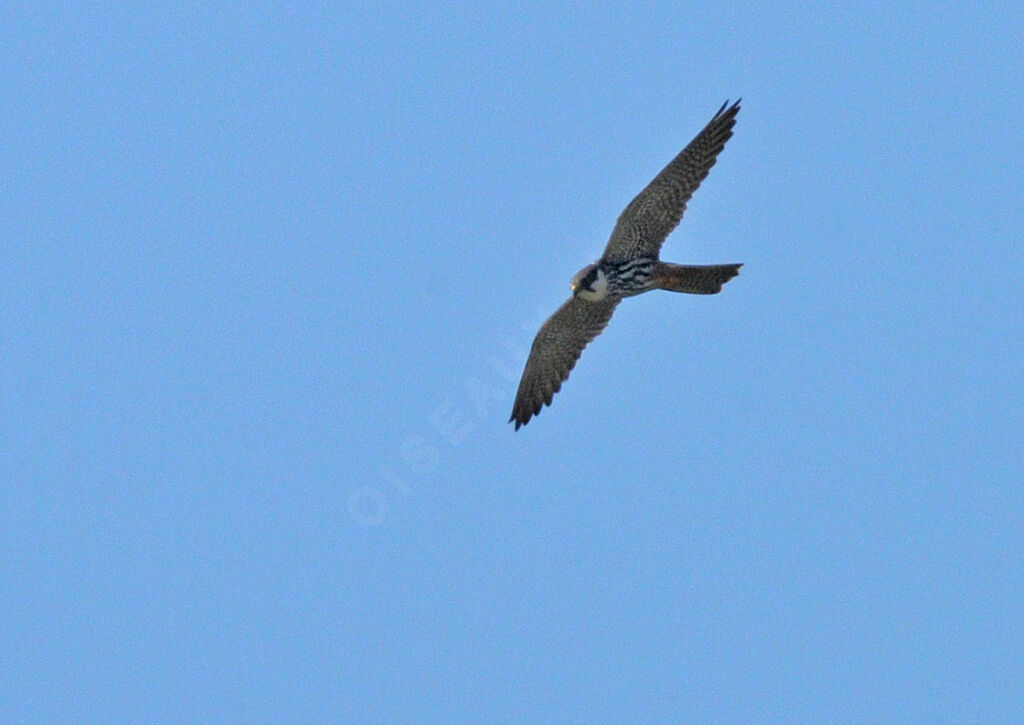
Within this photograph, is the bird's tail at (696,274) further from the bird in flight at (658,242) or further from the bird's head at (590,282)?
the bird's head at (590,282)

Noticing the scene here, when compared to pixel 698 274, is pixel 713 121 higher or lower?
higher

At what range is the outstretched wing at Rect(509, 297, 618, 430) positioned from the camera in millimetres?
16922

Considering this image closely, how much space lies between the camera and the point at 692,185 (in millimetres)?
15836

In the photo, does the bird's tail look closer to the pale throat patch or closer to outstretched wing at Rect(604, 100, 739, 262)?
outstretched wing at Rect(604, 100, 739, 262)

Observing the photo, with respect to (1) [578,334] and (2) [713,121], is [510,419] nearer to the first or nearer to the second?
(1) [578,334]

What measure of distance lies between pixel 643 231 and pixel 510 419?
2789 mm

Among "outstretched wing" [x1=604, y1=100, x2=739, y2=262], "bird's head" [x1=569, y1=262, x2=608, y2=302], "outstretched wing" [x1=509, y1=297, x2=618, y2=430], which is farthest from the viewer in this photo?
"outstretched wing" [x1=509, y1=297, x2=618, y2=430]

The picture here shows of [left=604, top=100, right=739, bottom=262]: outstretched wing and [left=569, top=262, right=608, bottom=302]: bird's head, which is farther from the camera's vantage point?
[left=569, top=262, right=608, bottom=302]: bird's head

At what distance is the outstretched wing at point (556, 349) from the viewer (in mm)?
16922

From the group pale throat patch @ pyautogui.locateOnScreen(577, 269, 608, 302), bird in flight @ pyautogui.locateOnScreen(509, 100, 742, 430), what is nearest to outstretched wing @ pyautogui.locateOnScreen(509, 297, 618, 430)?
bird in flight @ pyautogui.locateOnScreen(509, 100, 742, 430)

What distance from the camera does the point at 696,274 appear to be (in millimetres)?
16000

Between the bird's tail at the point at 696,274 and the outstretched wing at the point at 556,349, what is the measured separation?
0.88 metres

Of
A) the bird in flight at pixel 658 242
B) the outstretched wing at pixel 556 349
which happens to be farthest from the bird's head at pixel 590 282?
the outstretched wing at pixel 556 349

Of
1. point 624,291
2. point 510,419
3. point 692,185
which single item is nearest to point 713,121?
point 692,185
